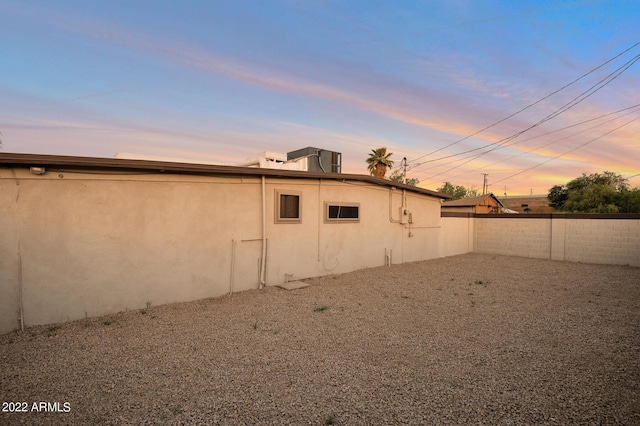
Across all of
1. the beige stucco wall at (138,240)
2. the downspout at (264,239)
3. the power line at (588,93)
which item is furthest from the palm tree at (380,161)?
the downspout at (264,239)

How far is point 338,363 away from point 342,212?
6.37 m

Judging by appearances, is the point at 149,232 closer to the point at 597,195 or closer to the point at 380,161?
the point at 380,161

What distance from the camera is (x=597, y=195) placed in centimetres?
2923

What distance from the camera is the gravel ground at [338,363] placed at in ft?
9.27

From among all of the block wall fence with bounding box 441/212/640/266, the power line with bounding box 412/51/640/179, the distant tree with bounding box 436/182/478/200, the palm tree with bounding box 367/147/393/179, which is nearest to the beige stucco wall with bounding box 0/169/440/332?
the block wall fence with bounding box 441/212/640/266

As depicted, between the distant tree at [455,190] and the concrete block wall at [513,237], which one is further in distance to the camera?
the distant tree at [455,190]

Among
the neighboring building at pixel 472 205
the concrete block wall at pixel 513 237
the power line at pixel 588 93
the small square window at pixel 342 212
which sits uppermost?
the power line at pixel 588 93

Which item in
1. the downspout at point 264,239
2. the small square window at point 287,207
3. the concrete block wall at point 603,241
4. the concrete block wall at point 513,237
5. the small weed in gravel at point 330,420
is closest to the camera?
the small weed in gravel at point 330,420

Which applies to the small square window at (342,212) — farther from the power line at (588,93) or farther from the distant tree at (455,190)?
the distant tree at (455,190)

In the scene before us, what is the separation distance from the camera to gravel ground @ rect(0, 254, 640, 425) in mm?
2826

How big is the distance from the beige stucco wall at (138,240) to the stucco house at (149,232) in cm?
2

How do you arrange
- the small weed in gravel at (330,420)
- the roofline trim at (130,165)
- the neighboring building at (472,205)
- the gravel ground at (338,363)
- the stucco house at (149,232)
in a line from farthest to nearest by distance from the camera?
the neighboring building at (472,205), the stucco house at (149,232), the roofline trim at (130,165), the gravel ground at (338,363), the small weed in gravel at (330,420)

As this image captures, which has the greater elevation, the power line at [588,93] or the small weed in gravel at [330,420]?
the power line at [588,93]

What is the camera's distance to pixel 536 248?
14609 mm
